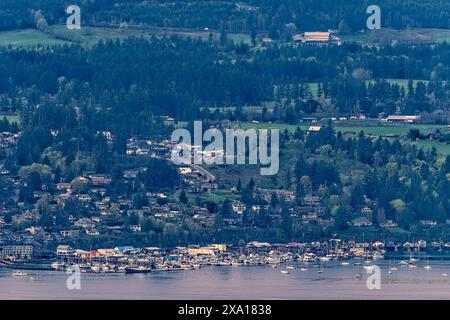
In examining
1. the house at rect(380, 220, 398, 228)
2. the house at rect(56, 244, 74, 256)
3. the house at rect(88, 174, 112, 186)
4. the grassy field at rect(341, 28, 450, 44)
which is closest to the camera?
the house at rect(56, 244, 74, 256)

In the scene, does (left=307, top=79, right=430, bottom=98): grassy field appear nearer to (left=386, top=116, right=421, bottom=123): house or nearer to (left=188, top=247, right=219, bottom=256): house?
(left=386, top=116, right=421, bottom=123): house

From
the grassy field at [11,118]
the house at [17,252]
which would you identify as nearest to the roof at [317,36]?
the grassy field at [11,118]

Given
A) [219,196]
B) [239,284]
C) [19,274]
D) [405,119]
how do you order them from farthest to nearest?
[405,119] < [219,196] < [19,274] < [239,284]

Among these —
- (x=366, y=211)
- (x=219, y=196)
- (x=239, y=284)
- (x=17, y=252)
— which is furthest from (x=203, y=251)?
(x=239, y=284)

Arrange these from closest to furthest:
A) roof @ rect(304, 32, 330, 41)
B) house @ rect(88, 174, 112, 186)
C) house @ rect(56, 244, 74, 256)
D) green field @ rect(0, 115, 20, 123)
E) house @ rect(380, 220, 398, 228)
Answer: house @ rect(56, 244, 74, 256), house @ rect(380, 220, 398, 228), house @ rect(88, 174, 112, 186), green field @ rect(0, 115, 20, 123), roof @ rect(304, 32, 330, 41)

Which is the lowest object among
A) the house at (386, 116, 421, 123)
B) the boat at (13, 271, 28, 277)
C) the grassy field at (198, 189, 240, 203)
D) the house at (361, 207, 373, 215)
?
the house at (361, 207, 373, 215)

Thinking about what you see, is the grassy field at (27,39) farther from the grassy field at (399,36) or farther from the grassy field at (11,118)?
the grassy field at (399,36)

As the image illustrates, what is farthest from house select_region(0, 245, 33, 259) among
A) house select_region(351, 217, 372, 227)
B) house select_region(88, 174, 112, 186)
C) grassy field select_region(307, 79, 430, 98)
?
grassy field select_region(307, 79, 430, 98)

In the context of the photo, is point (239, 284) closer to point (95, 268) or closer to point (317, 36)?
point (95, 268)

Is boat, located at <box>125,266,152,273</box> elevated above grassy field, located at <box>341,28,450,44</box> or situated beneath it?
situated beneath
